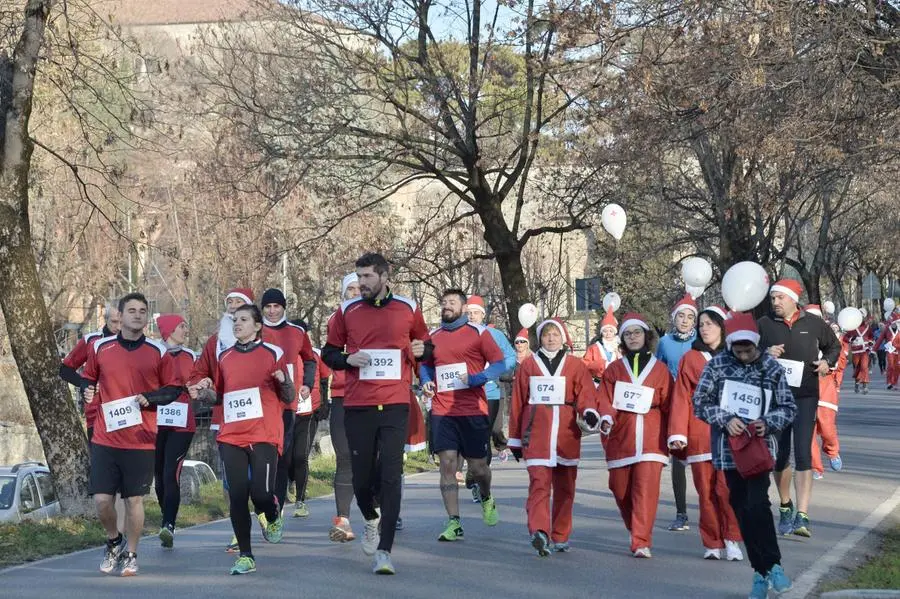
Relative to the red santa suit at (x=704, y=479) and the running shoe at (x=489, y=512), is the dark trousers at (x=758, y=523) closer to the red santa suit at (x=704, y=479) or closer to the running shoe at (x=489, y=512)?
the red santa suit at (x=704, y=479)

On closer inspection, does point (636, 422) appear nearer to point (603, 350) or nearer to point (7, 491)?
point (603, 350)

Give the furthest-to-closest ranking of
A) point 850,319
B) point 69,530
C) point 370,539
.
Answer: point 850,319, point 69,530, point 370,539

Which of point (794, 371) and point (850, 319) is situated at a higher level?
point (850, 319)

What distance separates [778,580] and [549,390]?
114 inches

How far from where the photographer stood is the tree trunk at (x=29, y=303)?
47.8 ft

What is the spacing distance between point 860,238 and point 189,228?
1296 inches

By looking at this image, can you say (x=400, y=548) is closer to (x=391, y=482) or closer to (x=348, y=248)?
(x=391, y=482)

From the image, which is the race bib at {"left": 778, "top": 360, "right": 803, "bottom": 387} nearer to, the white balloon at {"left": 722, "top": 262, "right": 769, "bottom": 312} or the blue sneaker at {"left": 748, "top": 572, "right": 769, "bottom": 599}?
the white balloon at {"left": 722, "top": 262, "right": 769, "bottom": 312}

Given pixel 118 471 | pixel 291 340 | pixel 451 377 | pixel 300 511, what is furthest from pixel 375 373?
pixel 300 511

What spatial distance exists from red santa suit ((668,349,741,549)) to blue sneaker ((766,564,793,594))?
1928 millimetres

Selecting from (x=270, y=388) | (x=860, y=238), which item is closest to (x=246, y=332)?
(x=270, y=388)

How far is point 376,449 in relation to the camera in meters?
10.0

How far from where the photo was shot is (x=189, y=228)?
47.1 m

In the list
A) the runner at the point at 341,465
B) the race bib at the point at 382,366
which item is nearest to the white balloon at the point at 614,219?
the runner at the point at 341,465
